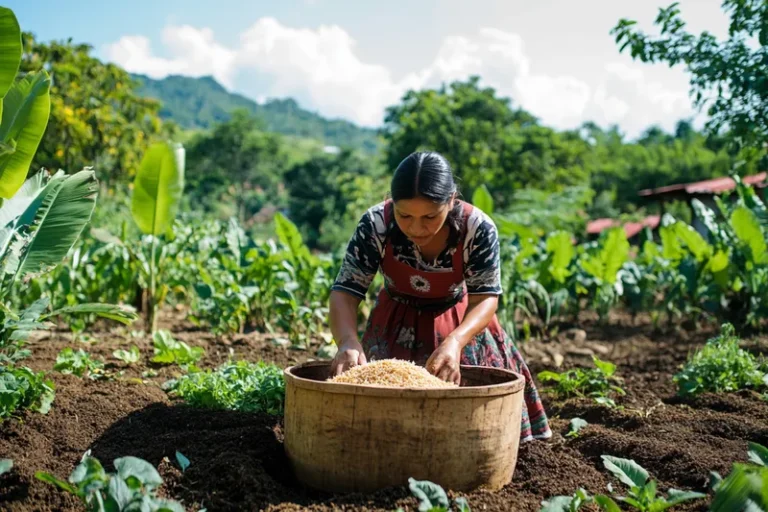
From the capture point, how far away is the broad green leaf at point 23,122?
303 centimetres

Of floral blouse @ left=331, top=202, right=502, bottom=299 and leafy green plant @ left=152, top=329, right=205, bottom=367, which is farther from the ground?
floral blouse @ left=331, top=202, right=502, bottom=299

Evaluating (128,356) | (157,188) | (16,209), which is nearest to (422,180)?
(16,209)

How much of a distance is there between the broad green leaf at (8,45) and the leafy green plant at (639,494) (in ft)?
8.23

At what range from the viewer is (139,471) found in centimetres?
192

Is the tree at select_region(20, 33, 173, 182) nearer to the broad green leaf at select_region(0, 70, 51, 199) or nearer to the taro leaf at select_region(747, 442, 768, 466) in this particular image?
the broad green leaf at select_region(0, 70, 51, 199)

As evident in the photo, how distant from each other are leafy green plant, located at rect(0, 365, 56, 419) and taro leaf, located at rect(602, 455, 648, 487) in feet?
7.18

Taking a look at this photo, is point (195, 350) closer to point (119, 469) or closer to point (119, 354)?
point (119, 354)

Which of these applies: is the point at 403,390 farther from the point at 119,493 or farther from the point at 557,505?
the point at 119,493

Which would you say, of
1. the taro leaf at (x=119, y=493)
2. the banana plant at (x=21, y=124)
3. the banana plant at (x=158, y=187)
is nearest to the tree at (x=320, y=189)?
the banana plant at (x=158, y=187)

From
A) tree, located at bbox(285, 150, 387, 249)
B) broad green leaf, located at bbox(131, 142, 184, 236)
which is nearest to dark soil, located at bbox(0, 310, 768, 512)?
broad green leaf, located at bbox(131, 142, 184, 236)

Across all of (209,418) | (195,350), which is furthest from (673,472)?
(195,350)

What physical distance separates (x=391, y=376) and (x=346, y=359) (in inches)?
12.0

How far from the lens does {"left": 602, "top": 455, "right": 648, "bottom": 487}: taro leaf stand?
2252mm

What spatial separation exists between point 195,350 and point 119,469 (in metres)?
2.43
